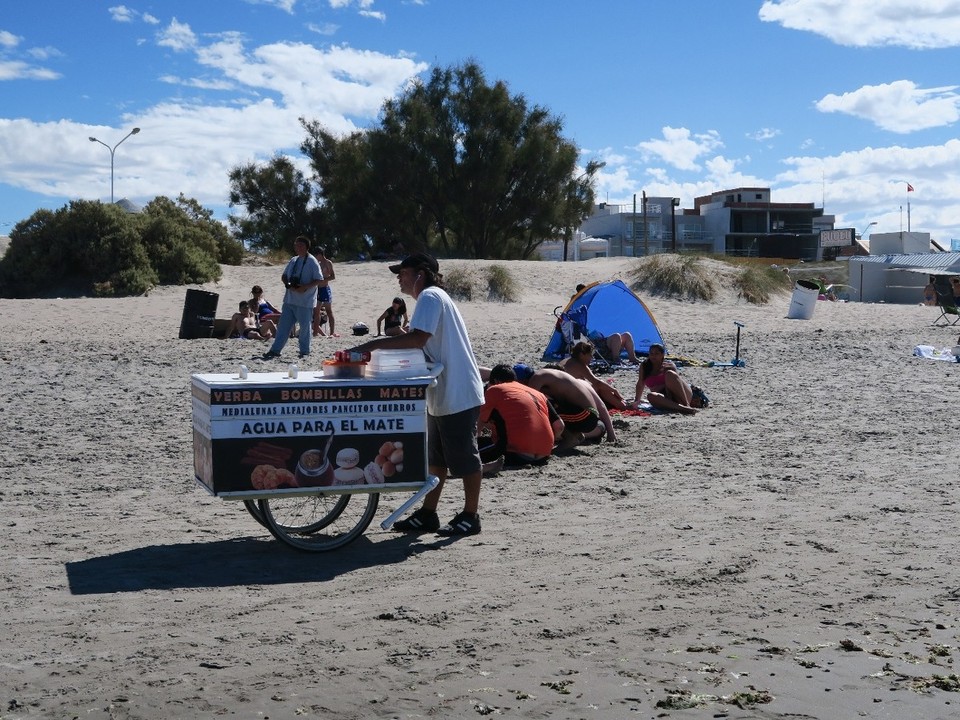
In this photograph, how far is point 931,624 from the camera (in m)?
4.98

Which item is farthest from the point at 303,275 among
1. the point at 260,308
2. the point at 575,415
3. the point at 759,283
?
the point at 759,283

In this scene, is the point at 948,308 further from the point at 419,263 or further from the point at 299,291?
the point at 419,263

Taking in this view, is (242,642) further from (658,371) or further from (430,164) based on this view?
(430,164)

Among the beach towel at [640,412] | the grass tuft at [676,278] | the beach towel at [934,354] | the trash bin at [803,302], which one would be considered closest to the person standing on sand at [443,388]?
the beach towel at [640,412]

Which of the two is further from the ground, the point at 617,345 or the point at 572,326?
the point at 572,326

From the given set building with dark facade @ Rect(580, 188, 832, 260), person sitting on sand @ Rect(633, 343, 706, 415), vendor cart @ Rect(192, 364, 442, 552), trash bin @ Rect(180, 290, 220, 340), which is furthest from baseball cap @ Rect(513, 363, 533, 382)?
building with dark facade @ Rect(580, 188, 832, 260)

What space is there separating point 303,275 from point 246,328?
17.4 ft

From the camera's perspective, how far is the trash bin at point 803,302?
89.1 feet

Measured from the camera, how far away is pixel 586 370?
→ 1084 centimetres

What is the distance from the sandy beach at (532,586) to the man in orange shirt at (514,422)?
0.25 meters

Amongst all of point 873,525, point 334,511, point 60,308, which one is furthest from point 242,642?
point 60,308

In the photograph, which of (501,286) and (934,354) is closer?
(934,354)

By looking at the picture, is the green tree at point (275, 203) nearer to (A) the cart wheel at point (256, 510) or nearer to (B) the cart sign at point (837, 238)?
(A) the cart wheel at point (256, 510)

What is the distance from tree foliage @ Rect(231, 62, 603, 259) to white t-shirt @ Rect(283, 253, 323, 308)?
26.7m
